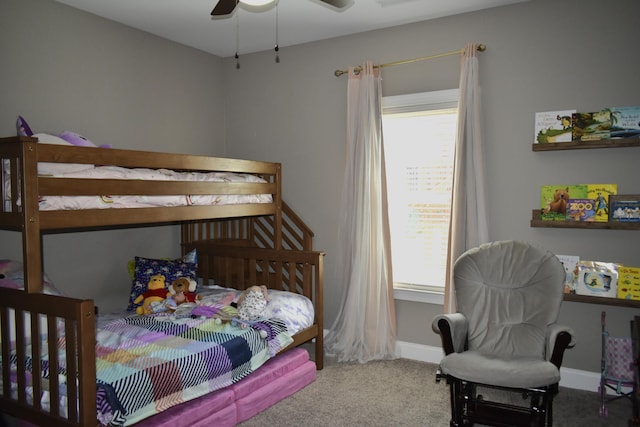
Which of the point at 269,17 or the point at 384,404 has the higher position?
the point at 269,17

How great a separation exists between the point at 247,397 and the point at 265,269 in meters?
1.21

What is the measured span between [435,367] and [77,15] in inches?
138

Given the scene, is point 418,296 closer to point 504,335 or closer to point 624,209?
point 504,335

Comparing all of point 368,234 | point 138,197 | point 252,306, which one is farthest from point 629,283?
point 138,197

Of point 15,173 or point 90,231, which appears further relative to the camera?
point 90,231

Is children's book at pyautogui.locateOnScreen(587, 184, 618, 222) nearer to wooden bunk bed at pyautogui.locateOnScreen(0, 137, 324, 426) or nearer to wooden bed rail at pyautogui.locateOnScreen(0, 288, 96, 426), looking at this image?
wooden bunk bed at pyautogui.locateOnScreen(0, 137, 324, 426)

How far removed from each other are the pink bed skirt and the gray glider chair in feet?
3.10

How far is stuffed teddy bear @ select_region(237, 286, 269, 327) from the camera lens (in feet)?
10.00

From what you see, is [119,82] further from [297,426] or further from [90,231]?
[297,426]

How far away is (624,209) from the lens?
2814 millimetres

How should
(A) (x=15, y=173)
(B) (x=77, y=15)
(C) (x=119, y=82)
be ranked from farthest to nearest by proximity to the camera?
(C) (x=119, y=82) → (B) (x=77, y=15) → (A) (x=15, y=173)

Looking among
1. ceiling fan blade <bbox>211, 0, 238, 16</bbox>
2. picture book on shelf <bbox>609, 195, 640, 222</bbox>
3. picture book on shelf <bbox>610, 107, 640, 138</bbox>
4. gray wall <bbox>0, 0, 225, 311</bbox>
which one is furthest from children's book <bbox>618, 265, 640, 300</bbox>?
gray wall <bbox>0, 0, 225, 311</bbox>

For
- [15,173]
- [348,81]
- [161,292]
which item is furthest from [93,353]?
[348,81]

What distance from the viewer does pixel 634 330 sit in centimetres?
256
